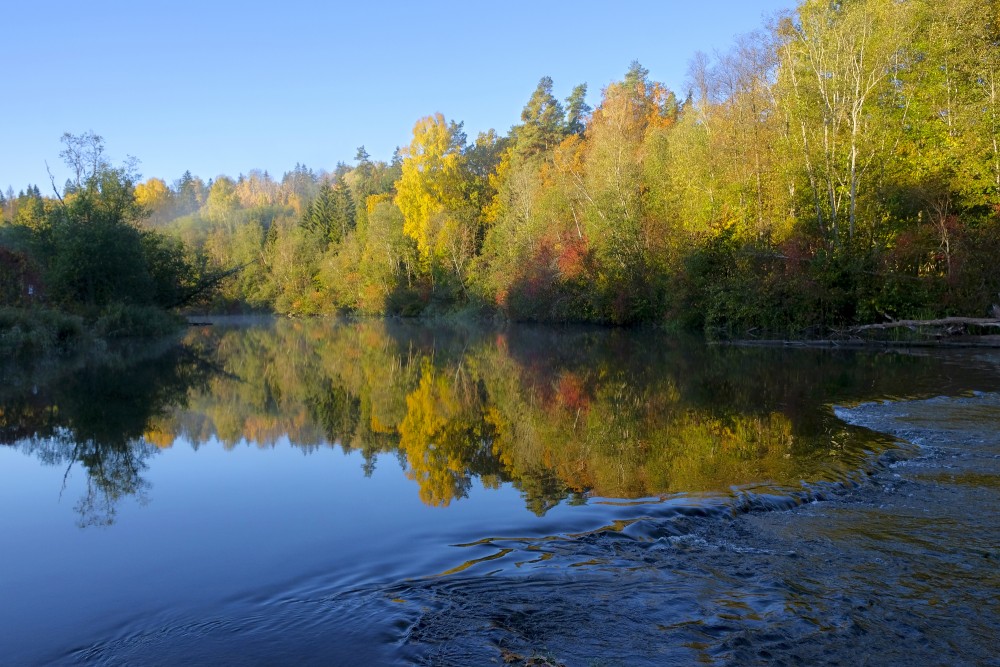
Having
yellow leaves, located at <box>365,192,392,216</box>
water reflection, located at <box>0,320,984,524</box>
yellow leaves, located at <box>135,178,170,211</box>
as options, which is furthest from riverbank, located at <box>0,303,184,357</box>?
yellow leaves, located at <box>135,178,170,211</box>

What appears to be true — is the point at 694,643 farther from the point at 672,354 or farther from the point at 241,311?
the point at 241,311

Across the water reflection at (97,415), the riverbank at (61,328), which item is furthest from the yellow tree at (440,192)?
the water reflection at (97,415)

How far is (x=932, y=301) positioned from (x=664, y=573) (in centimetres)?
2123

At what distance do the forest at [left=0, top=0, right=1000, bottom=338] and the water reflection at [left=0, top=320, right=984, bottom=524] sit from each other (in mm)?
4150

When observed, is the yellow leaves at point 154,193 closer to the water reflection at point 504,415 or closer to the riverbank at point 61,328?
the riverbank at point 61,328

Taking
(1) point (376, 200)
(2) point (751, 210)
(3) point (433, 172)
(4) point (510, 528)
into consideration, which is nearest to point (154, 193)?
(1) point (376, 200)

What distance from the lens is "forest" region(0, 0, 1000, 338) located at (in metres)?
22.3

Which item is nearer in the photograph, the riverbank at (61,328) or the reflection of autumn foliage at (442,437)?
the reflection of autumn foliage at (442,437)

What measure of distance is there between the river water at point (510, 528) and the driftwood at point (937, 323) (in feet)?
22.8

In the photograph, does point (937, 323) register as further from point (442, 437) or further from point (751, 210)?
point (442, 437)

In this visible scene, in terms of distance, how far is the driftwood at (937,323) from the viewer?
19.8 metres

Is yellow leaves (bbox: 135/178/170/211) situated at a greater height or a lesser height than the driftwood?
greater

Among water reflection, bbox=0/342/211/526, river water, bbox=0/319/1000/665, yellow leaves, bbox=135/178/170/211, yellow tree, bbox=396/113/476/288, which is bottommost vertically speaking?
river water, bbox=0/319/1000/665

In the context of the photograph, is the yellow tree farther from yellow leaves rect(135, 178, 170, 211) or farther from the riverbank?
yellow leaves rect(135, 178, 170, 211)
